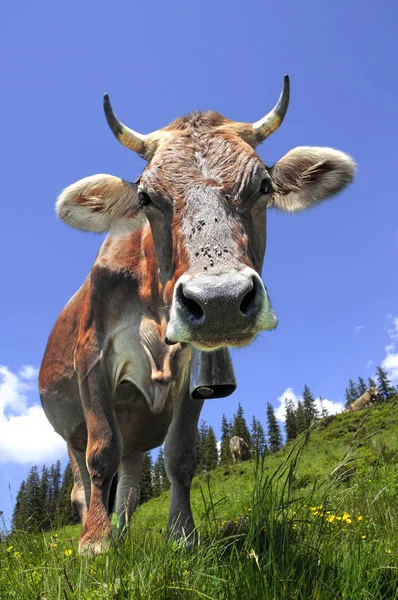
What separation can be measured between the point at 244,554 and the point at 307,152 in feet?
13.3

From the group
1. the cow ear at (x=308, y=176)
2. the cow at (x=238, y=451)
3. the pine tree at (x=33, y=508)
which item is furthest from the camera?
the cow at (x=238, y=451)

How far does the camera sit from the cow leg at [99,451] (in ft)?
15.2

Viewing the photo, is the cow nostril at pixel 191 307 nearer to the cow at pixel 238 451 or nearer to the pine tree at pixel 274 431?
the cow at pixel 238 451

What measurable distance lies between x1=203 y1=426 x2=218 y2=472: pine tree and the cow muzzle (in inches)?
3051

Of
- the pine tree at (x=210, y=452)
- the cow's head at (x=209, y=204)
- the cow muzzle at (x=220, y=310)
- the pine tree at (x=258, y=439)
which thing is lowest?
the pine tree at (x=258, y=439)

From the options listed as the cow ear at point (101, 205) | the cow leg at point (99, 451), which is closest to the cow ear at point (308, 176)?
the cow ear at point (101, 205)

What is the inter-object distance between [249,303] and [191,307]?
1.20 ft

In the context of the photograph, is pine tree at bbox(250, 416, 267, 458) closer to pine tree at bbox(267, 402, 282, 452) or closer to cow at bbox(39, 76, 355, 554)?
cow at bbox(39, 76, 355, 554)

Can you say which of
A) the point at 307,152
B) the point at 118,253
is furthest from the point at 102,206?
the point at 307,152

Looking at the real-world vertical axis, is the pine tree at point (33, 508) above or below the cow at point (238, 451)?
below

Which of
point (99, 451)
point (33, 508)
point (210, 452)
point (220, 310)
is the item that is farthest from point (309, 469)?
point (210, 452)

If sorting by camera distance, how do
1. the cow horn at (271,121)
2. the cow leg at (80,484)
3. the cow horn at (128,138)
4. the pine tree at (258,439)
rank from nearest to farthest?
the pine tree at (258,439), the cow horn at (271,121), the cow horn at (128,138), the cow leg at (80,484)

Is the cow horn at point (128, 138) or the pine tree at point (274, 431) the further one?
the pine tree at point (274, 431)

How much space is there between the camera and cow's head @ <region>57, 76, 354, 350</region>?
3.19m
